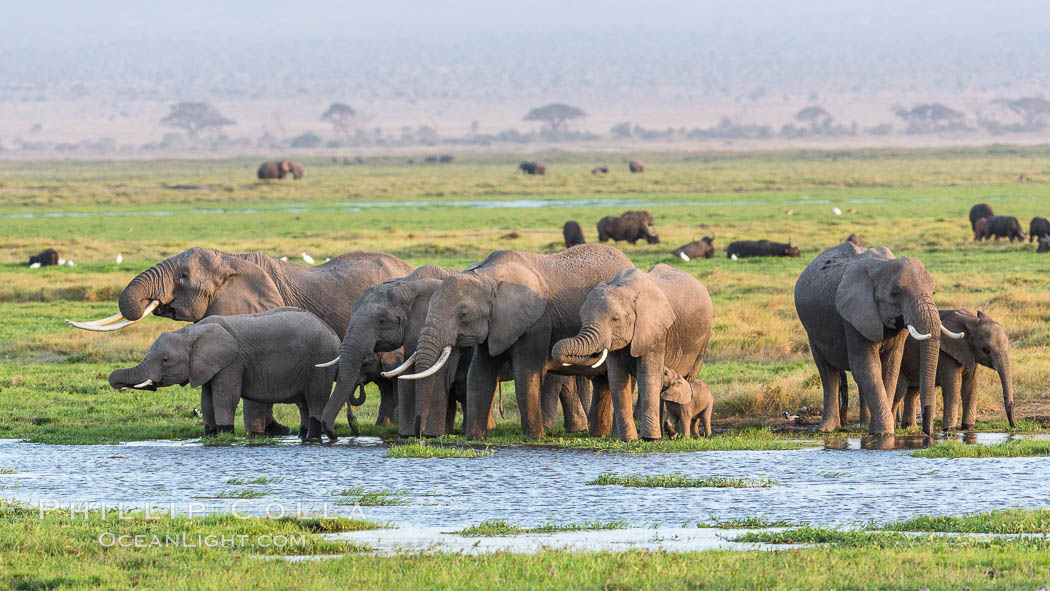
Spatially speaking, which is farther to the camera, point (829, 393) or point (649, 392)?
point (829, 393)

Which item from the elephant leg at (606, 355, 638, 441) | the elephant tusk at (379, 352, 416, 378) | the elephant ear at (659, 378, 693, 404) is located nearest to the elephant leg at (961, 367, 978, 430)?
the elephant ear at (659, 378, 693, 404)

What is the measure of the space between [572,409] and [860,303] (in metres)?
3.45

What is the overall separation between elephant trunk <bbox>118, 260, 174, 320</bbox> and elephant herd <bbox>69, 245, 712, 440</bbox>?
1.44 meters

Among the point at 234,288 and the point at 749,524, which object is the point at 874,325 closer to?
the point at 749,524

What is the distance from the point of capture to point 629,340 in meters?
14.5

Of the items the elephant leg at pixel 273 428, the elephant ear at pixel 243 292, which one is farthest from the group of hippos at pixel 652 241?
the elephant leg at pixel 273 428

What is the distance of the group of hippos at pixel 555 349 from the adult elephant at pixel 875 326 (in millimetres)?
16

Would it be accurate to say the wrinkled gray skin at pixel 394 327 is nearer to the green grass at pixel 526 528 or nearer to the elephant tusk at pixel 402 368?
the elephant tusk at pixel 402 368

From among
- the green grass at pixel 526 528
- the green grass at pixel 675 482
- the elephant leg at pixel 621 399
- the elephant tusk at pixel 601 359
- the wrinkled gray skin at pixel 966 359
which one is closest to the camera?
the green grass at pixel 526 528

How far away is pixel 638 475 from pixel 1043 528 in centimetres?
356

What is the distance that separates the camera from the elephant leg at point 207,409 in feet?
50.3

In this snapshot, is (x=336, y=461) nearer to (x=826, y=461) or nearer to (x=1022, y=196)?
(x=826, y=461)

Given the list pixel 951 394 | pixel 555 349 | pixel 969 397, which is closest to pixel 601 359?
pixel 555 349

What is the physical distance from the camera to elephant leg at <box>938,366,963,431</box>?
15.3 metres
